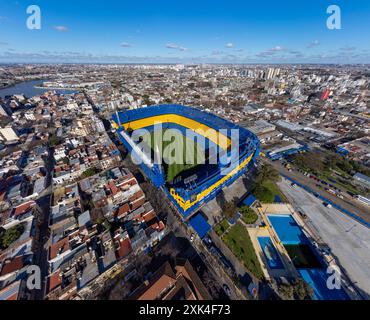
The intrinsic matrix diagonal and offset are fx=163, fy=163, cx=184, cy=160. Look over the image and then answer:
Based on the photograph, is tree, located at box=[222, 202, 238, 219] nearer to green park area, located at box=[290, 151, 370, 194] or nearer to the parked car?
the parked car

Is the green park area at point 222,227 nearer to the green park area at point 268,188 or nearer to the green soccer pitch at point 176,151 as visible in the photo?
the green park area at point 268,188

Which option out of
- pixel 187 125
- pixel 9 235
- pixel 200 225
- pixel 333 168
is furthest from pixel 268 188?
pixel 9 235

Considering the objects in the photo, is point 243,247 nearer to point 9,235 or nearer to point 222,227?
point 222,227

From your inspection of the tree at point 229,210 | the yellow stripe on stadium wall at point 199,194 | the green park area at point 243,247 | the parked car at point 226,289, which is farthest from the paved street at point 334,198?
the parked car at point 226,289

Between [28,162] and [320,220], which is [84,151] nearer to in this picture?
[28,162]

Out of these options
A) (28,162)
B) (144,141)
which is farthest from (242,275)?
(28,162)

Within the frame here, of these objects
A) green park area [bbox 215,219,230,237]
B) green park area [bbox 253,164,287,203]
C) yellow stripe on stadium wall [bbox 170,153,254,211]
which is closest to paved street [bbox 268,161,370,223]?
green park area [bbox 253,164,287,203]

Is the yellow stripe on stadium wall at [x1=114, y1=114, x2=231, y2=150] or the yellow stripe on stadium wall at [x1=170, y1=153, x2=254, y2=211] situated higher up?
the yellow stripe on stadium wall at [x1=114, y1=114, x2=231, y2=150]
